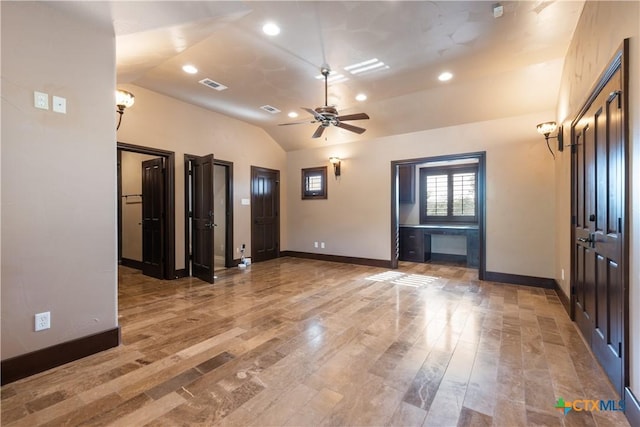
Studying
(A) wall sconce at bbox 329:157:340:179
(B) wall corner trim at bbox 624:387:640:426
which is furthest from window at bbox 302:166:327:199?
(B) wall corner trim at bbox 624:387:640:426

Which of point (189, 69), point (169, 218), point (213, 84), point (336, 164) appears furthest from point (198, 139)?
point (336, 164)

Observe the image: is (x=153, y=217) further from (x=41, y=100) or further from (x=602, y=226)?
(x=602, y=226)

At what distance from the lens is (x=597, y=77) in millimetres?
2281

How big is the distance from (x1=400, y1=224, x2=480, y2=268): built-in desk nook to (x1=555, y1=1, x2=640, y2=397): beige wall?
2.60 m

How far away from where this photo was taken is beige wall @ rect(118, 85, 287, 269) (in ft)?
15.3

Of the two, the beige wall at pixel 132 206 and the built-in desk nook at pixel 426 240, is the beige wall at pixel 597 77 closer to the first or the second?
the built-in desk nook at pixel 426 240

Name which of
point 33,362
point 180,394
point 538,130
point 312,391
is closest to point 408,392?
point 312,391

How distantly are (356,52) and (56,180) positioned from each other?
319 cm

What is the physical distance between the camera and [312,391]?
1.92 metres

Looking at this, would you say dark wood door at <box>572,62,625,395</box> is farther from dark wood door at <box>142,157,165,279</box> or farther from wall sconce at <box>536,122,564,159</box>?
dark wood door at <box>142,157,165,279</box>

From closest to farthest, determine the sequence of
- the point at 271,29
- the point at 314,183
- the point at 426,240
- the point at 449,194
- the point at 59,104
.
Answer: the point at 59,104 → the point at 271,29 → the point at 426,240 → the point at 314,183 → the point at 449,194

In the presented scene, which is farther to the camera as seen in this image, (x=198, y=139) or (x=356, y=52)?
(x=198, y=139)

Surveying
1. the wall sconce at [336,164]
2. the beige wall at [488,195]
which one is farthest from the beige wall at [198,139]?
the wall sconce at [336,164]

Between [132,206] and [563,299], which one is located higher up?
[132,206]
